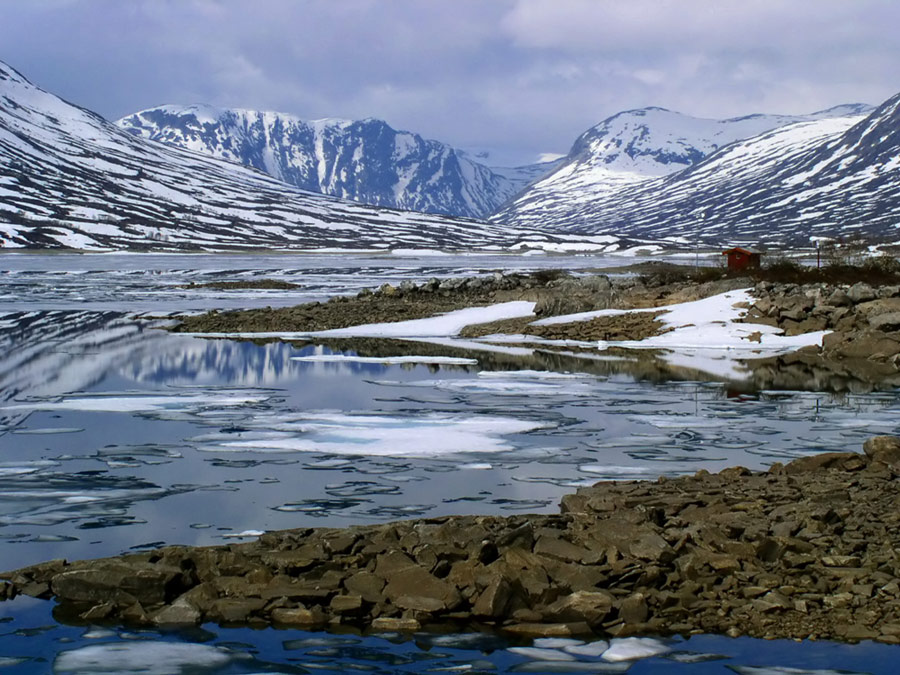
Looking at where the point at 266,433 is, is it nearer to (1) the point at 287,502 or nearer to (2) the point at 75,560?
(1) the point at 287,502

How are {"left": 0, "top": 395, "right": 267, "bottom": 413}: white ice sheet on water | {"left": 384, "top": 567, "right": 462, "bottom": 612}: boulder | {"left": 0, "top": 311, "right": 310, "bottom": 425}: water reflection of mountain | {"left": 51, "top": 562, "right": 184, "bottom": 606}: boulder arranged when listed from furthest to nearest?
{"left": 0, "top": 311, "right": 310, "bottom": 425}: water reflection of mountain < {"left": 0, "top": 395, "right": 267, "bottom": 413}: white ice sheet on water < {"left": 51, "top": 562, "right": 184, "bottom": 606}: boulder < {"left": 384, "top": 567, "right": 462, "bottom": 612}: boulder

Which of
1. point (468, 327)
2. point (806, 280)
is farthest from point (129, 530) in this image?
point (806, 280)

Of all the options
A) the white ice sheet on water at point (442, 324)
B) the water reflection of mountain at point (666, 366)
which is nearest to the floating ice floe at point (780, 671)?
the water reflection of mountain at point (666, 366)

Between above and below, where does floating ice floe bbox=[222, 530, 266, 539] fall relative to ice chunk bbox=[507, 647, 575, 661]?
above

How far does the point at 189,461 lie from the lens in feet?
43.0

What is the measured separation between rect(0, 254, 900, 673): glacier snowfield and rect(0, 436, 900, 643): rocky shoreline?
0.82 feet

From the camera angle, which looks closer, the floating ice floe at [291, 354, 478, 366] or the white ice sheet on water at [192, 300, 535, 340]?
the floating ice floe at [291, 354, 478, 366]

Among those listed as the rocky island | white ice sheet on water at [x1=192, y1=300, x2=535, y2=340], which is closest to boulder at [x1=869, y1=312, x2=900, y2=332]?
white ice sheet on water at [x1=192, y1=300, x2=535, y2=340]

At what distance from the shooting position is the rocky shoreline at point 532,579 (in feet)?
24.4

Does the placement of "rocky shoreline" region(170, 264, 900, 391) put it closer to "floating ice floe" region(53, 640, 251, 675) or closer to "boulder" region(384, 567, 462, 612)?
"boulder" region(384, 567, 462, 612)

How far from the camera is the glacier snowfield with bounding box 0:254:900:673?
6.96 m

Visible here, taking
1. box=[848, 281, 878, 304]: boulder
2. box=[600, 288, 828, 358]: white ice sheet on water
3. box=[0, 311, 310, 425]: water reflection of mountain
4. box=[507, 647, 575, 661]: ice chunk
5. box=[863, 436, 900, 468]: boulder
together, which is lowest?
box=[507, 647, 575, 661]: ice chunk

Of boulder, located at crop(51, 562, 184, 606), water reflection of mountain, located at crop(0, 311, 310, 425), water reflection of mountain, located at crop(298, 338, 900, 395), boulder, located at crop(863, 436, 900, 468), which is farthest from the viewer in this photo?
water reflection of mountain, located at crop(298, 338, 900, 395)

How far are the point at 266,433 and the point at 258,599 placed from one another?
24.7ft
